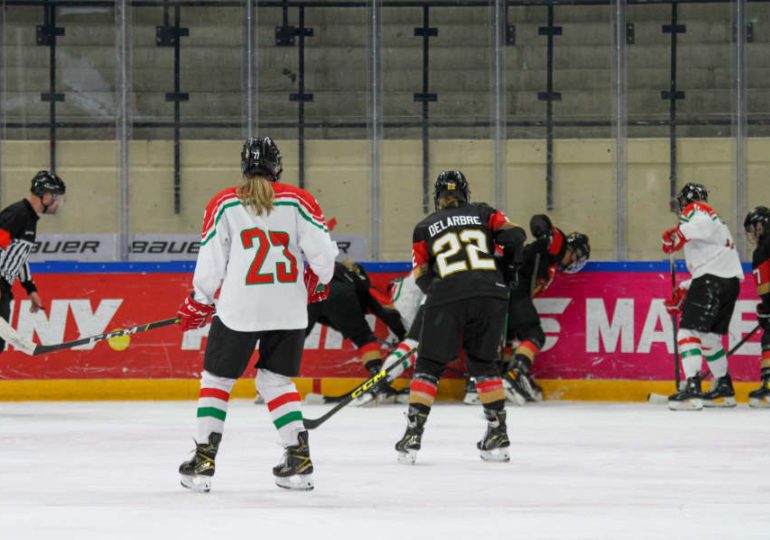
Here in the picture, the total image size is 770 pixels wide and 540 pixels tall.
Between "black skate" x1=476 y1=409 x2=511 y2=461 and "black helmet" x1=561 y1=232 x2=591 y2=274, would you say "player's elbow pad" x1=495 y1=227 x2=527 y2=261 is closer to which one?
"black skate" x1=476 y1=409 x2=511 y2=461

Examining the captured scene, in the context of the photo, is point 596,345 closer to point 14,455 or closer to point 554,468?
point 554,468

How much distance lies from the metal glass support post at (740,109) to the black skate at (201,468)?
6.33m

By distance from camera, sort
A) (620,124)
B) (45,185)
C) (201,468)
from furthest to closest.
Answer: (620,124)
(45,185)
(201,468)

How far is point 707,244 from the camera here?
8.09 metres

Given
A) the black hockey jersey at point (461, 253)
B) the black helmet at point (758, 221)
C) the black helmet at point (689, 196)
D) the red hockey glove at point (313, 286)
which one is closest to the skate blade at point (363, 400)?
the black helmet at point (689, 196)

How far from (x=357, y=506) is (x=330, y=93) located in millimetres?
6680

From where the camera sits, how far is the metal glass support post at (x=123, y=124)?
9.94 meters

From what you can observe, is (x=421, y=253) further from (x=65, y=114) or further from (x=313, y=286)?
(x=65, y=114)

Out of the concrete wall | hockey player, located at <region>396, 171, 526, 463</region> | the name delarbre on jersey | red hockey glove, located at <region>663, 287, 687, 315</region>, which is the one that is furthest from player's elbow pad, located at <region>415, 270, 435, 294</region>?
the concrete wall

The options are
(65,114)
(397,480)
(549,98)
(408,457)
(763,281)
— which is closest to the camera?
(397,480)

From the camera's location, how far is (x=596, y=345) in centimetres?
859

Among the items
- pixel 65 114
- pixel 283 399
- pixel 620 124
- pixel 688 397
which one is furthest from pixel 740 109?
pixel 283 399

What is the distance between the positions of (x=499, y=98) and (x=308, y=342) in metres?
2.72

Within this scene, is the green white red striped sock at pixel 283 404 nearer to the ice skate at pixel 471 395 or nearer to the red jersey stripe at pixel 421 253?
the red jersey stripe at pixel 421 253
